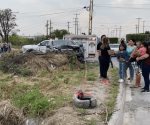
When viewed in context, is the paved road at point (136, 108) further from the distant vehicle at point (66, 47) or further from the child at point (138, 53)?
the distant vehicle at point (66, 47)

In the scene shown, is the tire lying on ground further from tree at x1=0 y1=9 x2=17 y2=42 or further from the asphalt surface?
tree at x1=0 y1=9 x2=17 y2=42

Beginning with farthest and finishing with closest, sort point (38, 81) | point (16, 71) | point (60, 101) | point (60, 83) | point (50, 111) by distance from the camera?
1. point (16, 71)
2. point (38, 81)
3. point (60, 83)
4. point (60, 101)
5. point (50, 111)

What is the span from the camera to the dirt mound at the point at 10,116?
1002 cm

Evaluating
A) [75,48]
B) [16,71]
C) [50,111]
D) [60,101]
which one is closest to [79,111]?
[50,111]

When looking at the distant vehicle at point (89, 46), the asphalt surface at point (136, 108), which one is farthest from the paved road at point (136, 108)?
the distant vehicle at point (89, 46)

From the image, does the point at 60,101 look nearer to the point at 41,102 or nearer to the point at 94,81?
the point at 41,102

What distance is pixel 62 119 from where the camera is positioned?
995 cm

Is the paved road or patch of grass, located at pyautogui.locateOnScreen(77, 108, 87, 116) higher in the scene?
patch of grass, located at pyautogui.locateOnScreen(77, 108, 87, 116)

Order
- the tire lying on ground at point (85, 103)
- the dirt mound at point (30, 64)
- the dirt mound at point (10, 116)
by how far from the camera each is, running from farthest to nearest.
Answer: the dirt mound at point (30, 64) < the tire lying on ground at point (85, 103) < the dirt mound at point (10, 116)

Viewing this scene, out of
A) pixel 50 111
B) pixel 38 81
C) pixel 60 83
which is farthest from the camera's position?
pixel 38 81

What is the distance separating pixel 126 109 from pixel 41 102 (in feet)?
8.02

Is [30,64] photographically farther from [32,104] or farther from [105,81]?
[32,104]

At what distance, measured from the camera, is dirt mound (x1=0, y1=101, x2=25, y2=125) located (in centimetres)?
1002

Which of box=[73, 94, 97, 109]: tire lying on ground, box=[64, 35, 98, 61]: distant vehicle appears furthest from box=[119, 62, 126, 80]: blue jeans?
box=[64, 35, 98, 61]: distant vehicle
